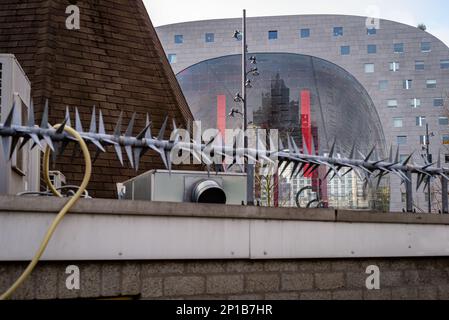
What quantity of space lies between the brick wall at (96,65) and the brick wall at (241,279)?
10423mm

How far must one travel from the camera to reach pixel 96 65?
16.5 metres

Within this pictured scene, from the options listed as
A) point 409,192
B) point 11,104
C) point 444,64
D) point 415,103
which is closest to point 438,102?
point 415,103

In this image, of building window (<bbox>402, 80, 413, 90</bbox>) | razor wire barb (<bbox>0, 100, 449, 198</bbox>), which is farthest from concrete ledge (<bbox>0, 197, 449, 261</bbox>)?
building window (<bbox>402, 80, 413, 90</bbox>)

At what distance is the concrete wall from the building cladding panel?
5980cm

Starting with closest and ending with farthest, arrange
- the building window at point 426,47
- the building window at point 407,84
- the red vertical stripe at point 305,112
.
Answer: the red vertical stripe at point 305,112 < the building window at point 407,84 < the building window at point 426,47

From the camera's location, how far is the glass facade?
6456cm

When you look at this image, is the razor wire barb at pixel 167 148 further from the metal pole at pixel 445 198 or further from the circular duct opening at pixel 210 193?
the circular duct opening at pixel 210 193

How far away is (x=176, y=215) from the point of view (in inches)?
176

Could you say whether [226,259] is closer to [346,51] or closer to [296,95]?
[296,95]

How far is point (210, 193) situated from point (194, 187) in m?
0.23

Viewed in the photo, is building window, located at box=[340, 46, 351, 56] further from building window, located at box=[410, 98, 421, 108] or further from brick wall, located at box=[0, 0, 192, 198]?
brick wall, located at box=[0, 0, 192, 198]

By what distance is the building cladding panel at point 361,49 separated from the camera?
64375 millimetres

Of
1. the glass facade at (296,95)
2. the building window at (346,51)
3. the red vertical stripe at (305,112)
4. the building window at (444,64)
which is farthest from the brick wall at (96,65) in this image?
the building window at (444,64)

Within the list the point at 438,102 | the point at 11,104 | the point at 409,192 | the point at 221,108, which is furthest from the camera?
the point at 221,108
